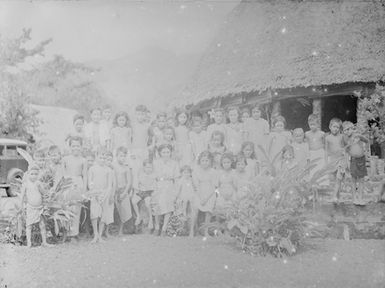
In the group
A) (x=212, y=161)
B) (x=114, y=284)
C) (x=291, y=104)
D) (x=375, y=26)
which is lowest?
(x=114, y=284)

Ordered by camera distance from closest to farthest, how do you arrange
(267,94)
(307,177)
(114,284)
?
(114,284), (307,177), (267,94)

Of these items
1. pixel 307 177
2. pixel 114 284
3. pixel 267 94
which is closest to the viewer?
pixel 114 284

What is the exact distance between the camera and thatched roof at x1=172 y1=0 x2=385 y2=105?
16.3 ft

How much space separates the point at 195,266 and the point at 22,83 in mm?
2531

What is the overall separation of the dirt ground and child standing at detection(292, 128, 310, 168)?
840 millimetres

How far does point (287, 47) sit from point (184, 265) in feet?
8.06

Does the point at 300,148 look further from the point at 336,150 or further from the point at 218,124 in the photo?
the point at 218,124

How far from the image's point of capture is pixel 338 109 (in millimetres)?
5117

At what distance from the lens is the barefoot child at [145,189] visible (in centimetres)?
505

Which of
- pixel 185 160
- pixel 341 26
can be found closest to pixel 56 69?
pixel 185 160

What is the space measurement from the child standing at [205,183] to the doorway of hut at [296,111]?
912 mm

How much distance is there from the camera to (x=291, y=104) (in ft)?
17.3

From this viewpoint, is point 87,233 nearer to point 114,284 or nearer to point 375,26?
point 114,284

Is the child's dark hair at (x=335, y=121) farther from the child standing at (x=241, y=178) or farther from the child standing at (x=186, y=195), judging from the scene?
the child standing at (x=186, y=195)
